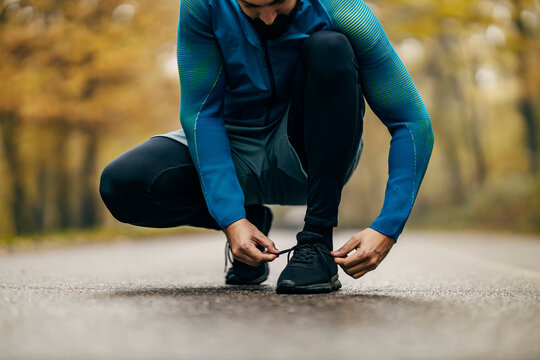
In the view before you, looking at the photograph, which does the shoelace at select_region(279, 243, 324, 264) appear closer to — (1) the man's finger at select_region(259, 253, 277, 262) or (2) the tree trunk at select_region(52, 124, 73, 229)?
(1) the man's finger at select_region(259, 253, 277, 262)

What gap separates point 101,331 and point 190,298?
576 mm

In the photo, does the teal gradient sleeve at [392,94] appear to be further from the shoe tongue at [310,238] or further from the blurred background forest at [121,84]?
the blurred background forest at [121,84]

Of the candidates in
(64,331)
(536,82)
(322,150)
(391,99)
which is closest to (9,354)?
(64,331)

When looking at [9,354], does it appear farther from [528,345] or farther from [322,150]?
[322,150]

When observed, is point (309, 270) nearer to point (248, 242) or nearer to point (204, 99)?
point (248, 242)

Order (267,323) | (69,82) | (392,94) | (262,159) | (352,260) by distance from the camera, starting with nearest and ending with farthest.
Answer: (267,323) < (352,260) < (392,94) < (262,159) < (69,82)

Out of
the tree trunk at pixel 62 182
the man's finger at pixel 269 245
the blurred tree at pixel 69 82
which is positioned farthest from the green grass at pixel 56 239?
the man's finger at pixel 269 245

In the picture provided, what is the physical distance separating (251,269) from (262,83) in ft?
2.65

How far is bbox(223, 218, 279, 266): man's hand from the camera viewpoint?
2162 mm

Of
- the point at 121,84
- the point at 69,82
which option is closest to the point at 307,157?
the point at 69,82

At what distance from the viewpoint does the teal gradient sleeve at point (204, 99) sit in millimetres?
2418

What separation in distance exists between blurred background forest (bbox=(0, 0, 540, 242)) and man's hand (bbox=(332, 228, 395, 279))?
9.73 metres

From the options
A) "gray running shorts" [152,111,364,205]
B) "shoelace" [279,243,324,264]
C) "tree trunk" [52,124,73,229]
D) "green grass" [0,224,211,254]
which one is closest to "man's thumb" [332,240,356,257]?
"shoelace" [279,243,324,264]

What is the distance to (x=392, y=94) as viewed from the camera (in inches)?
93.8
